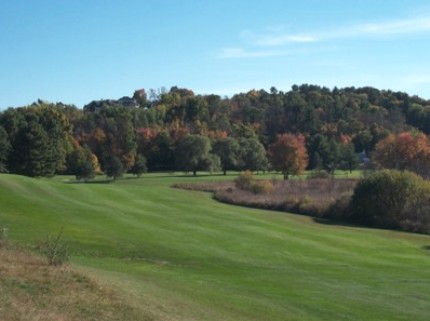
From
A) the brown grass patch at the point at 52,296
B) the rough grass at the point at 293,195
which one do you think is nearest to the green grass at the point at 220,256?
the brown grass patch at the point at 52,296

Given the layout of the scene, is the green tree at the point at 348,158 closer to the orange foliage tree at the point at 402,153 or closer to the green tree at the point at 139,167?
the orange foliage tree at the point at 402,153

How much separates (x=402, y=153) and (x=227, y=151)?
31809mm

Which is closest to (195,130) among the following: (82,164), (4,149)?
(82,164)

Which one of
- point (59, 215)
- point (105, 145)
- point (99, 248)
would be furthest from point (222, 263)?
point (105, 145)

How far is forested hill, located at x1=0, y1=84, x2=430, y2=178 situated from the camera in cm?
8275

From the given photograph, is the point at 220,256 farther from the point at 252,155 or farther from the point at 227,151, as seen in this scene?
the point at 252,155

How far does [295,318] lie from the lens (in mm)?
20984

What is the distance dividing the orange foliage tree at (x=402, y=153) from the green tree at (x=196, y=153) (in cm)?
3076

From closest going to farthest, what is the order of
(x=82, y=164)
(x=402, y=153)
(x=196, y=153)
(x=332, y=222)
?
(x=332, y=222), (x=82, y=164), (x=196, y=153), (x=402, y=153)

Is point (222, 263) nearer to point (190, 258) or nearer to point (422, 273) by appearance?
point (190, 258)

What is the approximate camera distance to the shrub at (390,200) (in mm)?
59000

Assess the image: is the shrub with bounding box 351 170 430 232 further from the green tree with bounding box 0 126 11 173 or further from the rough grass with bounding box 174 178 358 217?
the green tree with bounding box 0 126 11 173

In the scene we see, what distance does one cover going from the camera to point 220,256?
34312mm

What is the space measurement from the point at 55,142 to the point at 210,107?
73.9 metres
